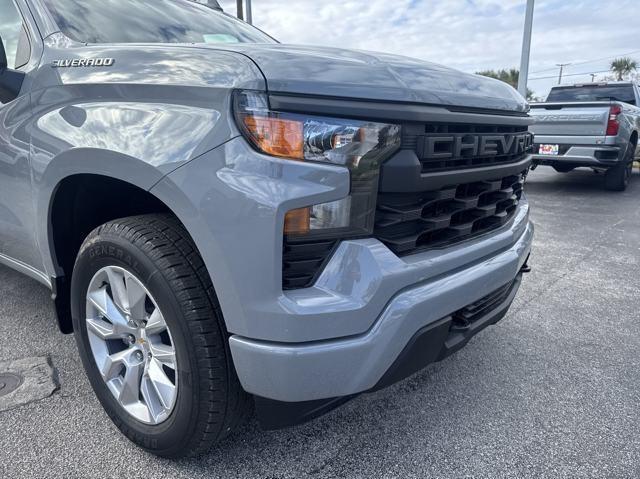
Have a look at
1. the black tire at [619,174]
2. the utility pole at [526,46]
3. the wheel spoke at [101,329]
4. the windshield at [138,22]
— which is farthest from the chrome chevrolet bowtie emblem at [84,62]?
the utility pole at [526,46]

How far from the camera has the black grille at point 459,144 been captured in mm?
1638

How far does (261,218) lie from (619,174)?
27.8 feet

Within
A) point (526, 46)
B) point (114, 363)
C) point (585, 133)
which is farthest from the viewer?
point (526, 46)

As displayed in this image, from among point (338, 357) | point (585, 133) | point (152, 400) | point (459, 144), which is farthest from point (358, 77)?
point (585, 133)

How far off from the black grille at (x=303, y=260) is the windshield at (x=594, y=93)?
31.3 feet

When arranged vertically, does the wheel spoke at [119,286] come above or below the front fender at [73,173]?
below

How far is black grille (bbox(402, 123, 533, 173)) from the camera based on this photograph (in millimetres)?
1638

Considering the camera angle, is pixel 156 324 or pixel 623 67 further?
pixel 623 67

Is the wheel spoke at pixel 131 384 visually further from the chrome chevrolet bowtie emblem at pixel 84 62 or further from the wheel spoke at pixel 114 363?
the chrome chevrolet bowtie emblem at pixel 84 62

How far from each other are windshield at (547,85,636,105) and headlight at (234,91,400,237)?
9358 millimetres

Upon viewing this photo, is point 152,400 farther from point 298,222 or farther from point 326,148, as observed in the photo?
point 326,148

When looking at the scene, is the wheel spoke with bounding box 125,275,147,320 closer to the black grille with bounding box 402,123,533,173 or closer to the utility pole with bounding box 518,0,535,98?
the black grille with bounding box 402,123,533,173

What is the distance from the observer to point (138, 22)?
2.47 m

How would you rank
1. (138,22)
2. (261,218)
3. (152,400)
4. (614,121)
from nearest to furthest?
(261,218) → (152,400) → (138,22) → (614,121)
